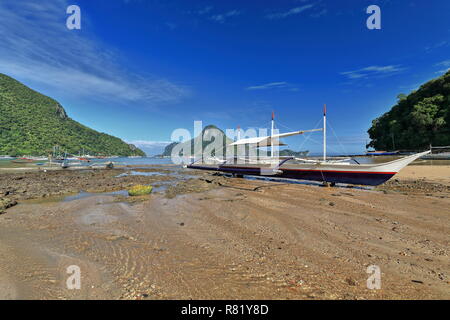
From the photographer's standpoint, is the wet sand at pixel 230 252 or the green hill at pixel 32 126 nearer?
the wet sand at pixel 230 252

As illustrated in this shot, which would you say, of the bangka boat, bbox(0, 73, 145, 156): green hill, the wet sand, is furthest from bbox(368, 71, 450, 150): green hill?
bbox(0, 73, 145, 156): green hill

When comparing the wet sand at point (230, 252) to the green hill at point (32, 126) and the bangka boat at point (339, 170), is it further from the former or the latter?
the green hill at point (32, 126)

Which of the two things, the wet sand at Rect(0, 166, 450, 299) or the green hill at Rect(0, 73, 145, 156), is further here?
the green hill at Rect(0, 73, 145, 156)

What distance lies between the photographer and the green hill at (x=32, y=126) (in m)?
101

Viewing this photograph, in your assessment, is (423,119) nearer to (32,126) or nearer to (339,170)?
(339,170)

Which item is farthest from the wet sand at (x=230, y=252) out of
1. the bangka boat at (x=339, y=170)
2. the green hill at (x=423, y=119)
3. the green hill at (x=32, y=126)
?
the green hill at (x=32, y=126)

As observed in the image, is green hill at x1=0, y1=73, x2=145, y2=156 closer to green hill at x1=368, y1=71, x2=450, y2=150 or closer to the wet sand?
the wet sand

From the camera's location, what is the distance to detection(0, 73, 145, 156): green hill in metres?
101

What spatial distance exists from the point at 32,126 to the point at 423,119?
180737 mm

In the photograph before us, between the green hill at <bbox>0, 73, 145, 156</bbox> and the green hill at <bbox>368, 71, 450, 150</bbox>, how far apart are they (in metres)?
143

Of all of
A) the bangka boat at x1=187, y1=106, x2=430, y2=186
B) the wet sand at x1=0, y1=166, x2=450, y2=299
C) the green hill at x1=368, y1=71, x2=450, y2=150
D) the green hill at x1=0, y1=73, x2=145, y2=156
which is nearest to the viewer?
the wet sand at x1=0, y1=166, x2=450, y2=299

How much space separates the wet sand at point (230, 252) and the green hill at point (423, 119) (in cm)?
5351

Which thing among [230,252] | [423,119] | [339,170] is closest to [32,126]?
[230,252]
